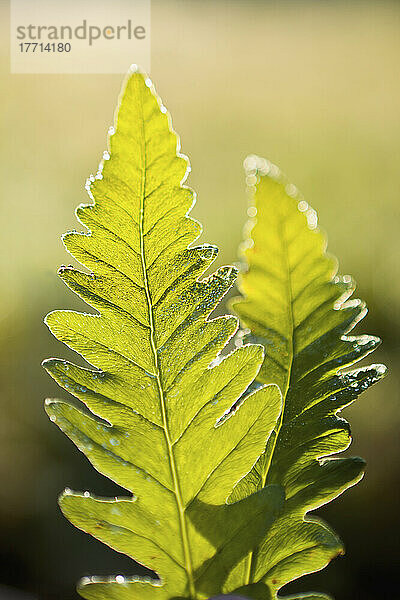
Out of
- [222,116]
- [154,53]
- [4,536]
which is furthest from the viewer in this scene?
[154,53]

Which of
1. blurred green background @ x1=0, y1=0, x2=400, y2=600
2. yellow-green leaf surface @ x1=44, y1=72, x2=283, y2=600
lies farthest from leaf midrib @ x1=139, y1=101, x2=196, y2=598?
blurred green background @ x1=0, y1=0, x2=400, y2=600

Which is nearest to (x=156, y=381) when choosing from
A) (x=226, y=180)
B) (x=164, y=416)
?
(x=164, y=416)

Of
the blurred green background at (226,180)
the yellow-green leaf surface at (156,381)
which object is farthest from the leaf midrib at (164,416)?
the blurred green background at (226,180)

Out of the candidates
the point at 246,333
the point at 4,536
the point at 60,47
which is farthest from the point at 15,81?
the point at 246,333

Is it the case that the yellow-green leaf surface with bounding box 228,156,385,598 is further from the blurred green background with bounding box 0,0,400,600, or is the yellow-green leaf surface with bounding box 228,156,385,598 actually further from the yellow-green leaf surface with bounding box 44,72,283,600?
the blurred green background with bounding box 0,0,400,600

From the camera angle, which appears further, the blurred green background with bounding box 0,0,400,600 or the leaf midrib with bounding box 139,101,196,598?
the blurred green background with bounding box 0,0,400,600

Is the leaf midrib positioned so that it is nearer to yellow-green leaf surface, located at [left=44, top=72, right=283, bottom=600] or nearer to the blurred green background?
yellow-green leaf surface, located at [left=44, top=72, right=283, bottom=600]

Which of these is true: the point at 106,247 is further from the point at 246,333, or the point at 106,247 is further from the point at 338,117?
the point at 338,117
